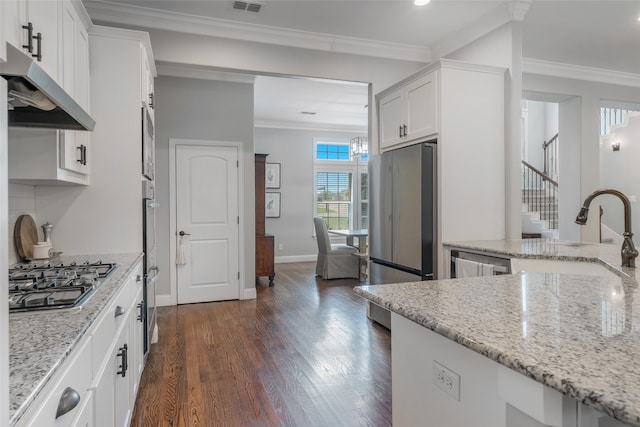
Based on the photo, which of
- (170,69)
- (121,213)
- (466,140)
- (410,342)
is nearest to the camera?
(410,342)

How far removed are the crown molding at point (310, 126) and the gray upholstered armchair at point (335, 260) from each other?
257 centimetres

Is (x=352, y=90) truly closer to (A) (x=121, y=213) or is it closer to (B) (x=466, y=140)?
(B) (x=466, y=140)

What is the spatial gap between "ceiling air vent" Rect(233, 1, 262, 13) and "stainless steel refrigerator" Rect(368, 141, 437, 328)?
1678 millimetres

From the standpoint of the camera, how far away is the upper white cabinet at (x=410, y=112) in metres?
3.21

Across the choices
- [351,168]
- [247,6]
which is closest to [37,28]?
[247,6]

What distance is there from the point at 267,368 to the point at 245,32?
2.92m

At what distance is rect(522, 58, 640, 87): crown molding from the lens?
4.68m

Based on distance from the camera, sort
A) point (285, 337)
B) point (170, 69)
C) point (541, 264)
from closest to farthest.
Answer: point (541, 264)
point (285, 337)
point (170, 69)

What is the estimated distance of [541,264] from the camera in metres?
2.46

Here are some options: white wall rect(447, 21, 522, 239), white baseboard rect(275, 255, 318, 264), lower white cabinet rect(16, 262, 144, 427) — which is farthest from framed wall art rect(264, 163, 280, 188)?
lower white cabinet rect(16, 262, 144, 427)

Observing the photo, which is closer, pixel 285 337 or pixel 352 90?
pixel 285 337

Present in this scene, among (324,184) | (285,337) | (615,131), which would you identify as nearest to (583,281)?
(285,337)

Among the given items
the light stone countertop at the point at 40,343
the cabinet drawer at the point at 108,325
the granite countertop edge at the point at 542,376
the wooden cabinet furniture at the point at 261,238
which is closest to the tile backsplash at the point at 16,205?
the cabinet drawer at the point at 108,325

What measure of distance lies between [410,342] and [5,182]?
1157mm
